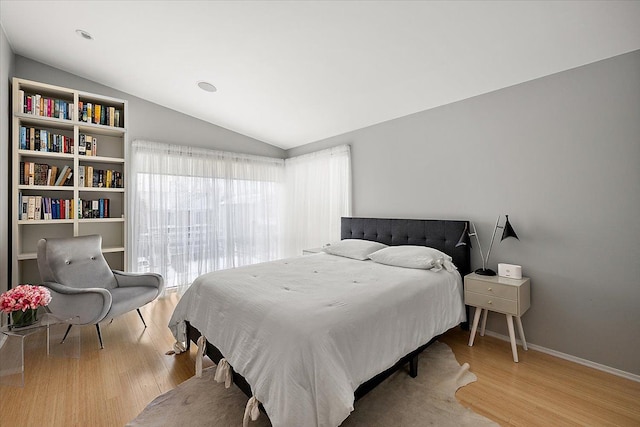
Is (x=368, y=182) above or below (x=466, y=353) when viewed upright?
above

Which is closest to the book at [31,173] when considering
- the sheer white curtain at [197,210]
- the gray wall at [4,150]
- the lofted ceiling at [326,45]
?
the gray wall at [4,150]

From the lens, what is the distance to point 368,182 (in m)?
3.88

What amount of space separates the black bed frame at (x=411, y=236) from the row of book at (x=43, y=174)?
2.27 meters

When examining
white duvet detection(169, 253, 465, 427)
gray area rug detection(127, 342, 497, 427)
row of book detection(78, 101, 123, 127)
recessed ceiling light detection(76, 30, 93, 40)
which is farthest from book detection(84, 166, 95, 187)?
gray area rug detection(127, 342, 497, 427)

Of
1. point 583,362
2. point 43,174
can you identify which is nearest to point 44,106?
point 43,174

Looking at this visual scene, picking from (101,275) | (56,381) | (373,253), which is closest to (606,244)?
(373,253)

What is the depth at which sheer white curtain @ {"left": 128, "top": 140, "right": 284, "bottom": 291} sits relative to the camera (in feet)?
12.3

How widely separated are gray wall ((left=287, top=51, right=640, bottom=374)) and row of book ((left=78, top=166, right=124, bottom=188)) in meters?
3.81

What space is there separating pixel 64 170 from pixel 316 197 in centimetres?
317

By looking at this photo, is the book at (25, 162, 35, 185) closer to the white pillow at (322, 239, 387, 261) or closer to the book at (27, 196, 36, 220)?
the book at (27, 196, 36, 220)

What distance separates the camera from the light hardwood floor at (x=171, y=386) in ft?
5.57

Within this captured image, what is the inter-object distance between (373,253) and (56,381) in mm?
2807

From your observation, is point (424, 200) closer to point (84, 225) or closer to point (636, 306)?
point (636, 306)

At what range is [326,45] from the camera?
7.82 feet
